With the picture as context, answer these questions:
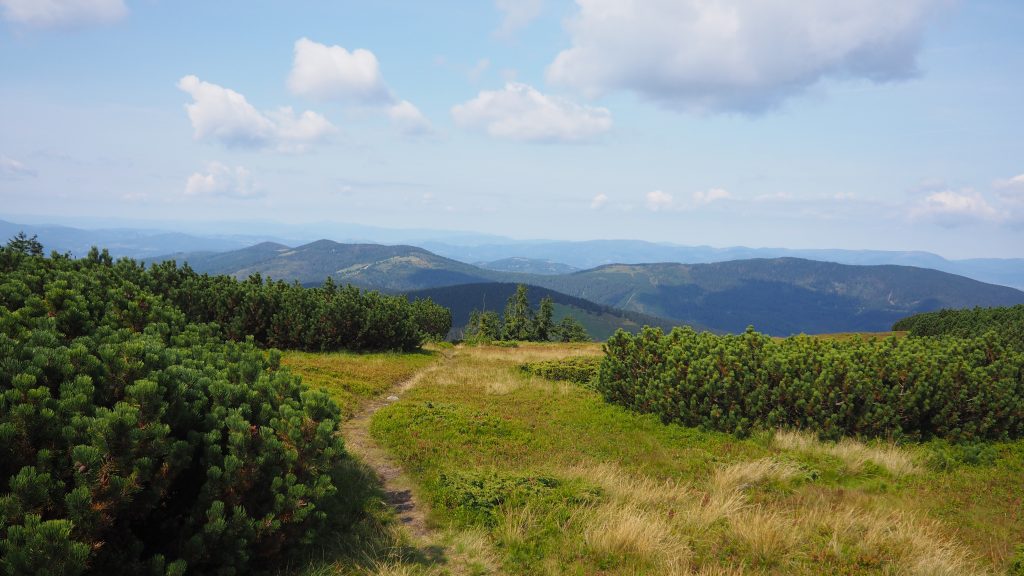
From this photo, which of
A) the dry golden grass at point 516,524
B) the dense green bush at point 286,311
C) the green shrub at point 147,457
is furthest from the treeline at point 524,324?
the green shrub at point 147,457

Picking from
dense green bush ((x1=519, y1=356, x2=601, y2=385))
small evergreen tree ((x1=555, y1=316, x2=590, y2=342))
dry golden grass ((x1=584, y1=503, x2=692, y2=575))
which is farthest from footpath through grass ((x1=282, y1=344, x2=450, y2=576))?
small evergreen tree ((x1=555, y1=316, x2=590, y2=342))

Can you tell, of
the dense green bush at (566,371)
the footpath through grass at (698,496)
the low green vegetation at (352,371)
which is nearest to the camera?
the footpath through grass at (698,496)

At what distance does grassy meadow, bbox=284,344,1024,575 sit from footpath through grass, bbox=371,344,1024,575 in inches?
1.2

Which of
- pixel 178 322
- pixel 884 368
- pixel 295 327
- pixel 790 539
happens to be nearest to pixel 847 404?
pixel 884 368

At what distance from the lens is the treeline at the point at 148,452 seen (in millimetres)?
4277

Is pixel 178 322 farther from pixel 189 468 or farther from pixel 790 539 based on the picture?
pixel 790 539

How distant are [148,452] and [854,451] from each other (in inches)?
536

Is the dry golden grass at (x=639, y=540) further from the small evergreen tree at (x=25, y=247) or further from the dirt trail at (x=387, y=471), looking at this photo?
the small evergreen tree at (x=25, y=247)

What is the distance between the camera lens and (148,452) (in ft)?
15.8

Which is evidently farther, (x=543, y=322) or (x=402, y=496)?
(x=543, y=322)

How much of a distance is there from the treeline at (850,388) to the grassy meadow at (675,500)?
699mm

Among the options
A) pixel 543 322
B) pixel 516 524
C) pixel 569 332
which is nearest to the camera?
pixel 516 524

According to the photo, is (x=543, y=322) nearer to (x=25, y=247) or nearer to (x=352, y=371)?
(x=352, y=371)

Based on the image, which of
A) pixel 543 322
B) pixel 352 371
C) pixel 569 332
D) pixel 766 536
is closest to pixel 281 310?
pixel 352 371
